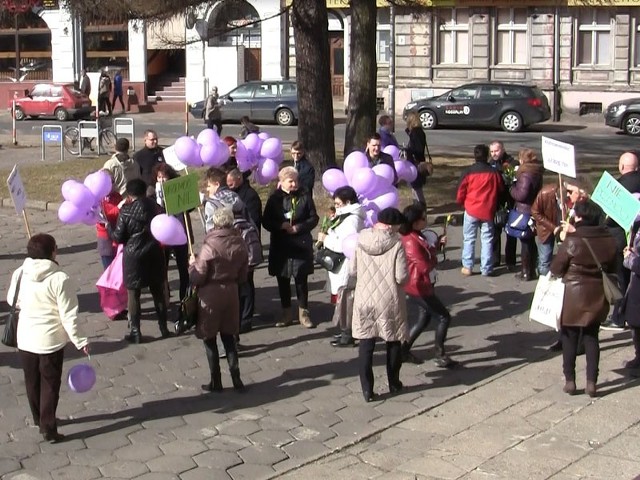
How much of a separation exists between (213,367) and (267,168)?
4.50m

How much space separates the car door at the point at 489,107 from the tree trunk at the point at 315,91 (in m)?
14.9

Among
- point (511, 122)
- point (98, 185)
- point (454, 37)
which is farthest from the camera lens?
point (454, 37)

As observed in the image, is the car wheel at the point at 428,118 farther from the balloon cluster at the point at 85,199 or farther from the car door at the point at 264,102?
the balloon cluster at the point at 85,199

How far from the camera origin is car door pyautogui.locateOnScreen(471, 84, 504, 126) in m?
32.9

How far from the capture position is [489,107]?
108 feet

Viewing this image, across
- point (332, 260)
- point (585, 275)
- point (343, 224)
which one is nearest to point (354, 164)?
point (343, 224)

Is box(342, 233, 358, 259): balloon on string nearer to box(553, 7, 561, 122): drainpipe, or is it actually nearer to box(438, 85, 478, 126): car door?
box(438, 85, 478, 126): car door

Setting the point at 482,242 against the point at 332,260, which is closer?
the point at 332,260

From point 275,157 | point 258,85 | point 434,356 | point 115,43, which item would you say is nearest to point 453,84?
point 258,85

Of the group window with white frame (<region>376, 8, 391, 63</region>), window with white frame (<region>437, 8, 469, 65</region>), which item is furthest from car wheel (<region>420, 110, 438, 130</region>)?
window with white frame (<region>376, 8, 391, 63</region>)

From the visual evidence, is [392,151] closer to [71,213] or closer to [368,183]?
[368,183]

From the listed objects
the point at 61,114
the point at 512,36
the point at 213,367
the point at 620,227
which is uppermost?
the point at 512,36

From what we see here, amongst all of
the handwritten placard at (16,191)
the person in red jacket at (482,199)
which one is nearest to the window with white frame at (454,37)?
the person in red jacket at (482,199)

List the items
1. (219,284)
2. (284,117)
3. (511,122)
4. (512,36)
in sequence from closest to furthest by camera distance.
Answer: (219,284) → (511,122) → (284,117) → (512,36)
